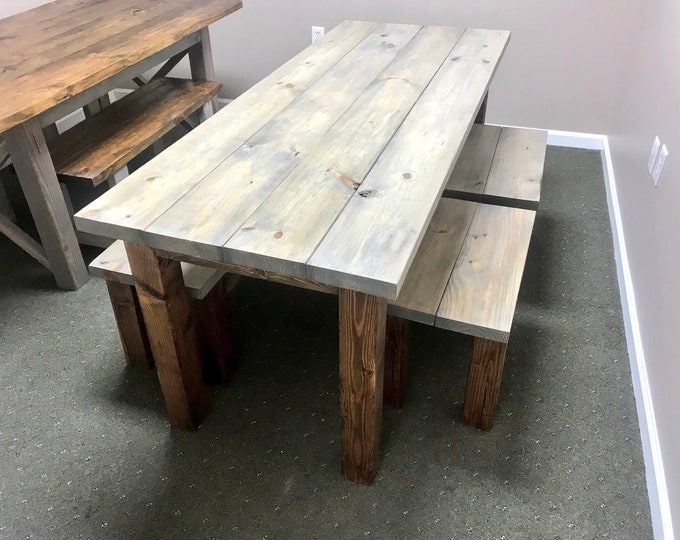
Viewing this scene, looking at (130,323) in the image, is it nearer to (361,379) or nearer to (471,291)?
(361,379)

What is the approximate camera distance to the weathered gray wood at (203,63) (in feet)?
8.64

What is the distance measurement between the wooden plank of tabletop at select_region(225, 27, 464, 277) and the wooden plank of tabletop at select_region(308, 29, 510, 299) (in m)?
0.03

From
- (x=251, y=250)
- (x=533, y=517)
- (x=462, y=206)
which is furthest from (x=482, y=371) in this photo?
(x=251, y=250)

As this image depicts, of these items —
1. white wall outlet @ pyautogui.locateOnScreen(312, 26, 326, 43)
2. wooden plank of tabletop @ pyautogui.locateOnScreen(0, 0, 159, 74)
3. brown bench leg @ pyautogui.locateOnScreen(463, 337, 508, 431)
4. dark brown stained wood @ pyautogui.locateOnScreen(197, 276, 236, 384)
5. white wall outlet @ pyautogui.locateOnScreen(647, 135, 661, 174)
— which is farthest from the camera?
white wall outlet @ pyautogui.locateOnScreen(312, 26, 326, 43)

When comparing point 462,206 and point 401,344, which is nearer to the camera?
point 401,344

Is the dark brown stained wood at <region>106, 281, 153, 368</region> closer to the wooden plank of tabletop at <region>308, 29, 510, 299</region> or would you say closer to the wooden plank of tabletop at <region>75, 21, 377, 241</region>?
the wooden plank of tabletop at <region>75, 21, 377, 241</region>

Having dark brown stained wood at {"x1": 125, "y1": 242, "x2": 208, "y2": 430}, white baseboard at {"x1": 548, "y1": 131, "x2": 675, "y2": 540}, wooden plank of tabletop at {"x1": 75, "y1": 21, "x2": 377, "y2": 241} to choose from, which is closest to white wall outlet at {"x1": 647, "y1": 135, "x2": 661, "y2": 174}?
white baseboard at {"x1": 548, "y1": 131, "x2": 675, "y2": 540}

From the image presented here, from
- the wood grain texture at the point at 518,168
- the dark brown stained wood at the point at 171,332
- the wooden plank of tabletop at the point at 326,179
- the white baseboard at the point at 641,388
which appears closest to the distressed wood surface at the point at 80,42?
the dark brown stained wood at the point at 171,332

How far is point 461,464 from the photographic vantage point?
1480 millimetres

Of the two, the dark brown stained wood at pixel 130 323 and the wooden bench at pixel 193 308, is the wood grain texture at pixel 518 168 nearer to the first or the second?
the wooden bench at pixel 193 308

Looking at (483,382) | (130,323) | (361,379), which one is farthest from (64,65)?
(483,382)

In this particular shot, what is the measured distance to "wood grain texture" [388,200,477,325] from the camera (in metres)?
1.34

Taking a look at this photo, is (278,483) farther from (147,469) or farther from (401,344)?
(401,344)

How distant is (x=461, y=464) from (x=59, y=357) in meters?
1.27
